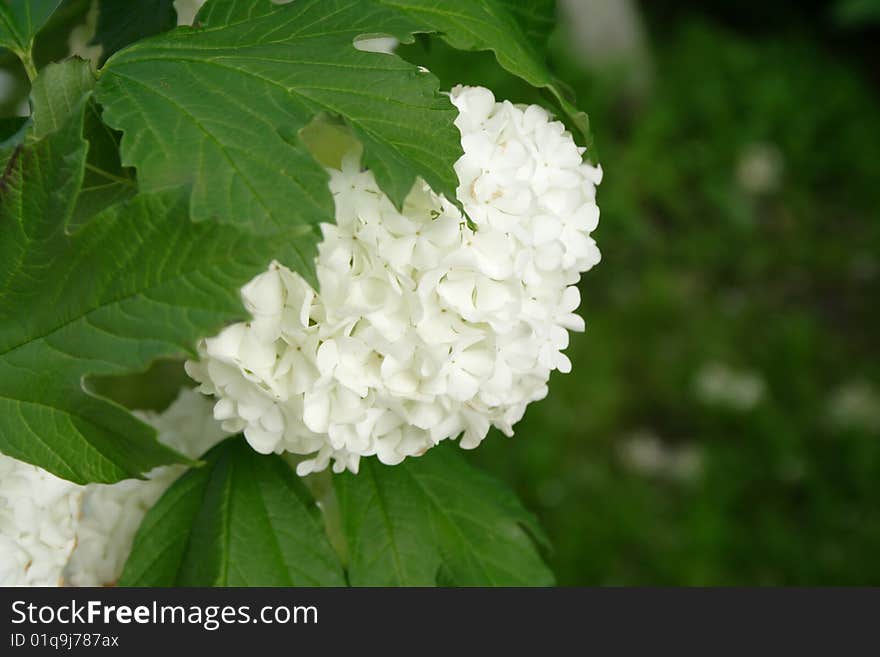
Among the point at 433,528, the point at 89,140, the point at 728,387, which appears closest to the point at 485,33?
the point at 89,140

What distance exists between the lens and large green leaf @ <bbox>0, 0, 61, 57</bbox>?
81 cm

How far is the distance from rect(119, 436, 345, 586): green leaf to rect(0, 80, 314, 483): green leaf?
0.21m

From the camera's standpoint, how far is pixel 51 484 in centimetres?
87

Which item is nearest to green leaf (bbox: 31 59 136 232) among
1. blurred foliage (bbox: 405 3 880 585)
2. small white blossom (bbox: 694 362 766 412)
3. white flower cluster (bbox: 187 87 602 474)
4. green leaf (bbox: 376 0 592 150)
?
white flower cluster (bbox: 187 87 602 474)

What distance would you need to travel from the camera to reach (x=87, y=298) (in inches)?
29.4

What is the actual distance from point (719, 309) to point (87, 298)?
289cm

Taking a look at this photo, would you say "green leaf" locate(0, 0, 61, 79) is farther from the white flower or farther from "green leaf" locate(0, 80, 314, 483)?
the white flower

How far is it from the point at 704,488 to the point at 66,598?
2225 millimetres

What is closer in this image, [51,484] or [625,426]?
[51,484]

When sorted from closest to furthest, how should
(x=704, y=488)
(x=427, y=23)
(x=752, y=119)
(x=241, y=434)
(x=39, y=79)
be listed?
1. (x=39, y=79)
2. (x=427, y=23)
3. (x=241, y=434)
4. (x=704, y=488)
5. (x=752, y=119)

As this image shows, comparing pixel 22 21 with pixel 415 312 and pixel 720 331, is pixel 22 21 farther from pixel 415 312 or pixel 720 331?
pixel 720 331

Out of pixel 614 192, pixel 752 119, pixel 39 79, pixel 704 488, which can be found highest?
pixel 39 79

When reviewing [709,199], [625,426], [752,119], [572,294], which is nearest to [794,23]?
[752,119]

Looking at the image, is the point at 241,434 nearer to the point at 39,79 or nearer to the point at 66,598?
the point at 66,598
